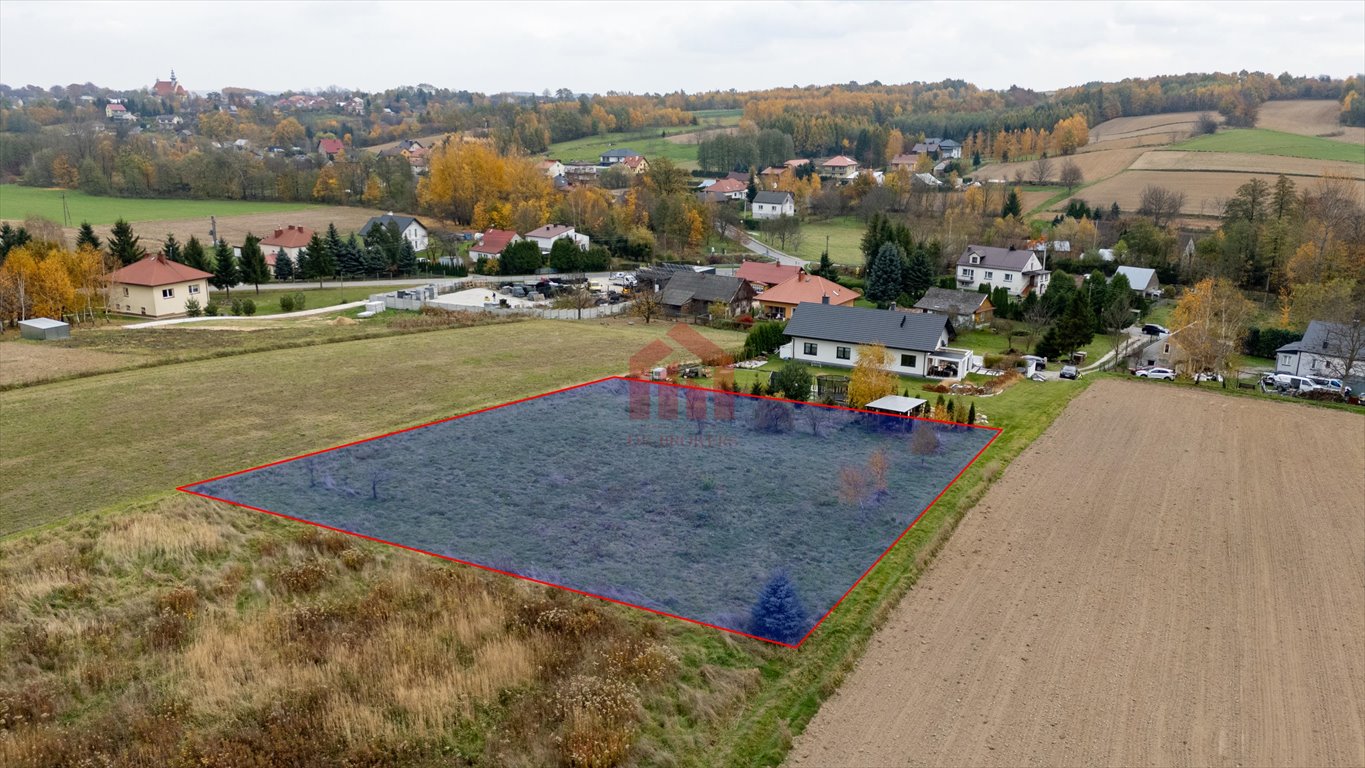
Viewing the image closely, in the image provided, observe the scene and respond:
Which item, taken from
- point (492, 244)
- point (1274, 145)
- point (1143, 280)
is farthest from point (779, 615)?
point (1274, 145)

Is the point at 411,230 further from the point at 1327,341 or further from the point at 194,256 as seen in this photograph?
the point at 1327,341

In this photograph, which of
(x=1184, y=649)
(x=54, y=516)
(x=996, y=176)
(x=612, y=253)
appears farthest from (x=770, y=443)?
(x=996, y=176)

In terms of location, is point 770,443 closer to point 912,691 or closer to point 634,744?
point 912,691

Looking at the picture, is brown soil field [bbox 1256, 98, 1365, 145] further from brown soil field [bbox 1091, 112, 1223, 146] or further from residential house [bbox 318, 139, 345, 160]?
residential house [bbox 318, 139, 345, 160]

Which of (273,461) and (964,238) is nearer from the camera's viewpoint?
(273,461)

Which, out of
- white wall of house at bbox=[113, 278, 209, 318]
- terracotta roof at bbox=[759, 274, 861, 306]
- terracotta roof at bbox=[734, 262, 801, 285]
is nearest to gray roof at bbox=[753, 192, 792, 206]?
terracotta roof at bbox=[734, 262, 801, 285]
